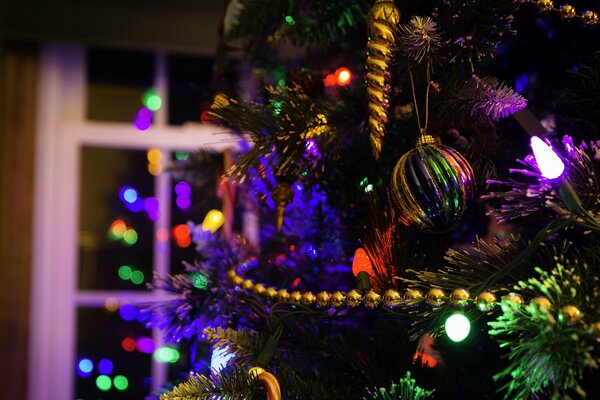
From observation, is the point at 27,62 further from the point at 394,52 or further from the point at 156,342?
the point at 394,52

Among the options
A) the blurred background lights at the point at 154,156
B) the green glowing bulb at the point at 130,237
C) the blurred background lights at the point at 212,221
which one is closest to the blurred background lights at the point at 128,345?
the green glowing bulb at the point at 130,237

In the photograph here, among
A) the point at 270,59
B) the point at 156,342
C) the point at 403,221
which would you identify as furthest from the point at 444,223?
the point at 156,342

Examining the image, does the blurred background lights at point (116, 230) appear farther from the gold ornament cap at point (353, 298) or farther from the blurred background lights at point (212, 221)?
the gold ornament cap at point (353, 298)

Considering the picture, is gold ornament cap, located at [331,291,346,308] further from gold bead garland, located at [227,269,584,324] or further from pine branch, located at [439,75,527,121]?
pine branch, located at [439,75,527,121]

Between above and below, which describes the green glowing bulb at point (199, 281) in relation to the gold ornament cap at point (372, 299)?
above

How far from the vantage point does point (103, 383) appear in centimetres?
174

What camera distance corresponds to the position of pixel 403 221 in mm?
496

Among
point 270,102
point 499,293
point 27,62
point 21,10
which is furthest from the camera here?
point 27,62

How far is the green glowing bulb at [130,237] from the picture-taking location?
1855 mm

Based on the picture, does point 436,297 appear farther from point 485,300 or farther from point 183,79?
point 183,79

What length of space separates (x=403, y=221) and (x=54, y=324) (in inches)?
59.4

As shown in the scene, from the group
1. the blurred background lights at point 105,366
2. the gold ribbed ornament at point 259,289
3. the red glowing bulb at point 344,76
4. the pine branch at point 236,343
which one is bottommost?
the blurred background lights at point 105,366

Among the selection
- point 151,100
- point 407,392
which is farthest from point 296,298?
point 151,100

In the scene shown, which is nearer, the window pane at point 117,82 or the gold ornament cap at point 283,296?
the gold ornament cap at point 283,296
